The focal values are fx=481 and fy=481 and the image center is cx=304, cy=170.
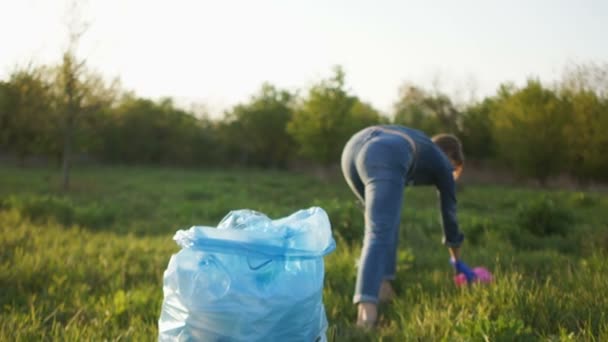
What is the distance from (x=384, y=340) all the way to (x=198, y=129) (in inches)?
1518

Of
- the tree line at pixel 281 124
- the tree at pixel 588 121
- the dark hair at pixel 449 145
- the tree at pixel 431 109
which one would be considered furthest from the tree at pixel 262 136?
the dark hair at pixel 449 145

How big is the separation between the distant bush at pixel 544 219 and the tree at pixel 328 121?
19831 millimetres

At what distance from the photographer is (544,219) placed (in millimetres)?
5840

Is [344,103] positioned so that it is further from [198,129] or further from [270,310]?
[270,310]

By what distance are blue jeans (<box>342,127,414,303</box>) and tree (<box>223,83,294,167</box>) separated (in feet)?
114

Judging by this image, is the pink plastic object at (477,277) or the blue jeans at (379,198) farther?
the pink plastic object at (477,277)

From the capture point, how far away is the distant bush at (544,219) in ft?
18.9

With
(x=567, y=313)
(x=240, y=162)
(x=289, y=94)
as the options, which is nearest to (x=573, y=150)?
(x=567, y=313)

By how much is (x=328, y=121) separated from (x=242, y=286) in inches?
977

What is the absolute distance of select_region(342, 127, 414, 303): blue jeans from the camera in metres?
2.69

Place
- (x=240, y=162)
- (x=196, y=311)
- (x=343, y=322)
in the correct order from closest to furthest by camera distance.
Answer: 1. (x=196, y=311)
2. (x=343, y=322)
3. (x=240, y=162)

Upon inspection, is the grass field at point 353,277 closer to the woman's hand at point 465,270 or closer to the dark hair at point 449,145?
the woman's hand at point 465,270

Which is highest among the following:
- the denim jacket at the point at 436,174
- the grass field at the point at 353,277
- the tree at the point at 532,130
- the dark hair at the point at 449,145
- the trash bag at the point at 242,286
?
the tree at the point at 532,130

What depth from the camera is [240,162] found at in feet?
128
